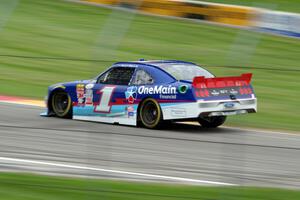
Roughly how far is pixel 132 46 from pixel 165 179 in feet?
50.2

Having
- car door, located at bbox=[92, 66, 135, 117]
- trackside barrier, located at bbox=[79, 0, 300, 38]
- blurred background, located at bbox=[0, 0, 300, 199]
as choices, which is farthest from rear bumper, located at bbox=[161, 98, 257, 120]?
trackside barrier, located at bbox=[79, 0, 300, 38]

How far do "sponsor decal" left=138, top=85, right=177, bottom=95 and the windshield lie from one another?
0.31m

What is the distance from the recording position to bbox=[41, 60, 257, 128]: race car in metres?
13.4

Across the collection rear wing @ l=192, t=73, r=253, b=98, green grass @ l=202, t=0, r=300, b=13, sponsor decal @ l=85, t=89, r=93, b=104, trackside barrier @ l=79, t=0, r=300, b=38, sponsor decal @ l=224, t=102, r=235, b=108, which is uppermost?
green grass @ l=202, t=0, r=300, b=13

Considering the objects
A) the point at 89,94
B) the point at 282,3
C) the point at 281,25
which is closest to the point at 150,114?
the point at 89,94

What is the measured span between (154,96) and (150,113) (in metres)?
0.35

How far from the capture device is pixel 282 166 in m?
10.3

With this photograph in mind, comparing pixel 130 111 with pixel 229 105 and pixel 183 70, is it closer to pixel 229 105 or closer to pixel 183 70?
pixel 183 70

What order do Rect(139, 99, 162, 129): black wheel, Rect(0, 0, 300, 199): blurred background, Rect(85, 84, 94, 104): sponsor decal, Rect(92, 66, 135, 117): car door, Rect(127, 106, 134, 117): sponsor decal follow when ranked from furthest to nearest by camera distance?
Rect(0, 0, 300, 199): blurred background
Rect(85, 84, 94, 104): sponsor decal
Rect(92, 66, 135, 117): car door
Rect(127, 106, 134, 117): sponsor decal
Rect(139, 99, 162, 129): black wheel

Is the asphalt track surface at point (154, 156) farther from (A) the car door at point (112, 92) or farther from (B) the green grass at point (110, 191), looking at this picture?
(A) the car door at point (112, 92)

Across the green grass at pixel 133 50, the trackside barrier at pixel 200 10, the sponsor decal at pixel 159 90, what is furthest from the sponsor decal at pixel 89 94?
the trackside barrier at pixel 200 10

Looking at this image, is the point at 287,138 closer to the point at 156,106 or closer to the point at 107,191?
the point at 156,106

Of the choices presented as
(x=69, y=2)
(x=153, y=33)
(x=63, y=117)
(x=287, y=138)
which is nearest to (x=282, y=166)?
(x=287, y=138)

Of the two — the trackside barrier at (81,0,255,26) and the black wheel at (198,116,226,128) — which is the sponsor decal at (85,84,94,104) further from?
the trackside barrier at (81,0,255,26)
